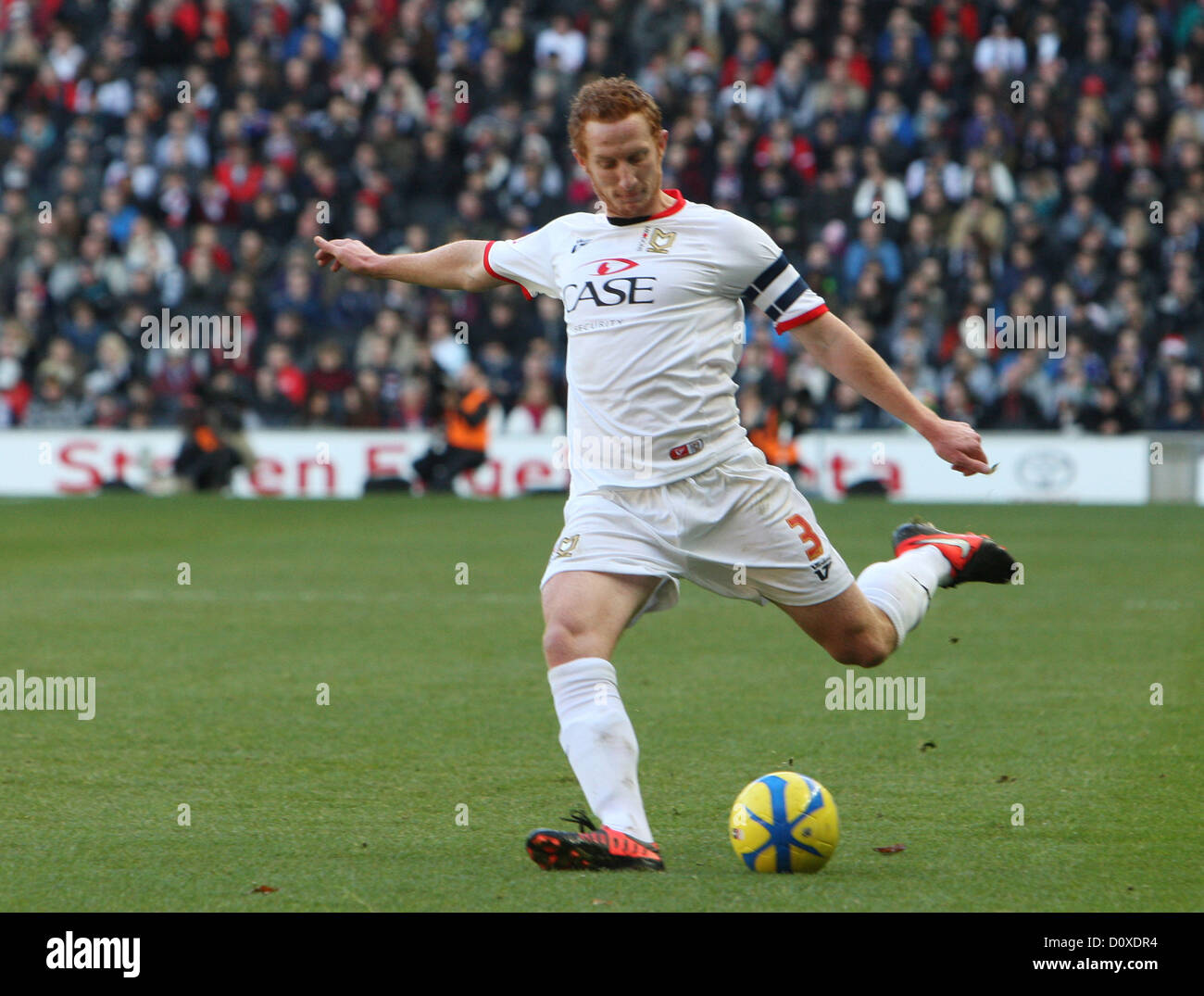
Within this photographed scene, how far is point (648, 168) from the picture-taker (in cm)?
489

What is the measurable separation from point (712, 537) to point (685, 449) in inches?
9.7

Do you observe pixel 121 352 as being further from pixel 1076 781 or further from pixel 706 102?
pixel 1076 781

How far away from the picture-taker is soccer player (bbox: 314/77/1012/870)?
479 cm

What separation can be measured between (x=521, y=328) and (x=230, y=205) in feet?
14.4

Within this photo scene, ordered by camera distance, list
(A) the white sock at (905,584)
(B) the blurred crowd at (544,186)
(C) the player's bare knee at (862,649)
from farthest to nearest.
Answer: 1. (B) the blurred crowd at (544,186)
2. (A) the white sock at (905,584)
3. (C) the player's bare knee at (862,649)

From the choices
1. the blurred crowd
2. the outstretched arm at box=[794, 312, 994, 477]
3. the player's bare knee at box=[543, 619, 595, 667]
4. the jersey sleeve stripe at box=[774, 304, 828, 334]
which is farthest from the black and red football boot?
the blurred crowd

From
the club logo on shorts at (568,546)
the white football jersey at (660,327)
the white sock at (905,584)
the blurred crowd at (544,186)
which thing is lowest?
the white sock at (905,584)

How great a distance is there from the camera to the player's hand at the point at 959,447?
16.1 ft

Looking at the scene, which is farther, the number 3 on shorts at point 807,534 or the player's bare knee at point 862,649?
the player's bare knee at point 862,649

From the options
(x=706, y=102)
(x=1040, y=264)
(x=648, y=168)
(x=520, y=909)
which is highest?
(x=706, y=102)

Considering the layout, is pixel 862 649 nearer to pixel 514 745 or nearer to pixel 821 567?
pixel 821 567

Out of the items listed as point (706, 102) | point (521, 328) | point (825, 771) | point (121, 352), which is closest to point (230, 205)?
point (121, 352)

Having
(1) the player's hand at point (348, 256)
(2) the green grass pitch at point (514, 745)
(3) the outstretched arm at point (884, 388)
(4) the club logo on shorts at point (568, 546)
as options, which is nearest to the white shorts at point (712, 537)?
(4) the club logo on shorts at point (568, 546)

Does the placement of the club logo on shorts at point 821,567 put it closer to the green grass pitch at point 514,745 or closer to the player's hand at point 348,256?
the green grass pitch at point 514,745
